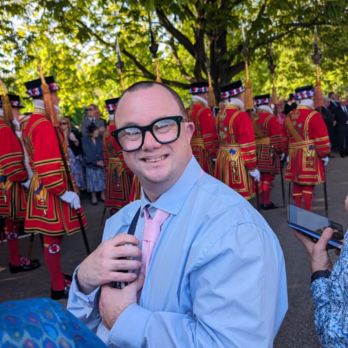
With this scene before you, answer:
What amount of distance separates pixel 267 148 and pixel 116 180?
9.11 ft

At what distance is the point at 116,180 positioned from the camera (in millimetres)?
6484

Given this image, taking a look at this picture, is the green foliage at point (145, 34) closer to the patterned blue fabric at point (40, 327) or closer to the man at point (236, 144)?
the man at point (236, 144)

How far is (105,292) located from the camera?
127 centimetres

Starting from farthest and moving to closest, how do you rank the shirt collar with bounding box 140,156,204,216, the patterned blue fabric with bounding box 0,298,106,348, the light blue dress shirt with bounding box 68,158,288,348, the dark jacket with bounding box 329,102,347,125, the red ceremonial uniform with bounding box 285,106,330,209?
the dark jacket with bounding box 329,102,347,125 < the red ceremonial uniform with bounding box 285,106,330,209 < the shirt collar with bounding box 140,156,204,216 < the light blue dress shirt with bounding box 68,158,288,348 < the patterned blue fabric with bounding box 0,298,106,348

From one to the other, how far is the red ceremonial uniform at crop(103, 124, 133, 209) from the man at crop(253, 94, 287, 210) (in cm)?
239

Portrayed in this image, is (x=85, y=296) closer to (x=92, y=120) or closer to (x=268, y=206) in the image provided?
(x=268, y=206)

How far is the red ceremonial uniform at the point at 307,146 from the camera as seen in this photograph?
6168mm

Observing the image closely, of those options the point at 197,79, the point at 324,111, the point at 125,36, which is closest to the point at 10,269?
the point at 197,79

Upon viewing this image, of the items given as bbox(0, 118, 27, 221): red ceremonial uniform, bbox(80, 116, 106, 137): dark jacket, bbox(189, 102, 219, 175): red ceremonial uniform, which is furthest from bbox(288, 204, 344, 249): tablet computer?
bbox(80, 116, 106, 137): dark jacket

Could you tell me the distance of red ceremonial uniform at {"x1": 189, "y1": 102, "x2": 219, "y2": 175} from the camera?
21.9 ft

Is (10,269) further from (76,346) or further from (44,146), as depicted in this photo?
(76,346)

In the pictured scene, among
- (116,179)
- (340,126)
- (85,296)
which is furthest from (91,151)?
(340,126)

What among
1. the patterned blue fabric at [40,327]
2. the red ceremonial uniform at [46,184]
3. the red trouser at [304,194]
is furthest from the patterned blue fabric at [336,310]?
the red trouser at [304,194]

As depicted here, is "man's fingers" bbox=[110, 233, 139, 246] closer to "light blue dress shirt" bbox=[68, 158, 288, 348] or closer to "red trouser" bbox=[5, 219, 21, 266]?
"light blue dress shirt" bbox=[68, 158, 288, 348]
